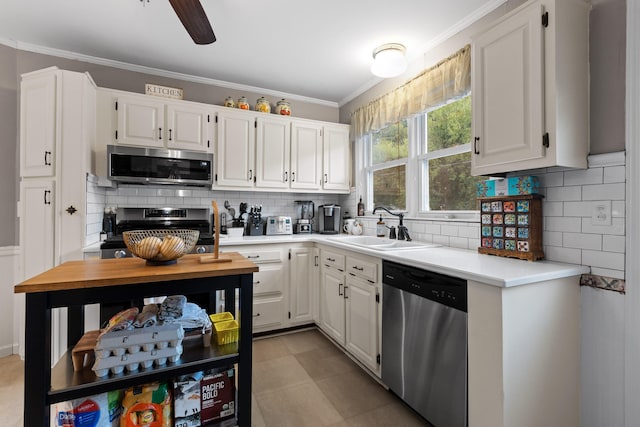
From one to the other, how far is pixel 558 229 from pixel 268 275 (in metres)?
2.24

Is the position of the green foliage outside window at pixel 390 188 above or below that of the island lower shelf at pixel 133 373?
above

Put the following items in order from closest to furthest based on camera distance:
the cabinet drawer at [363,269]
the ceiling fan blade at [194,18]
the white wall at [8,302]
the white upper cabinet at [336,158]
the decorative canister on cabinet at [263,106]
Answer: the ceiling fan blade at [194,18]
the cabinet drawer at [363,269]
the white wall at [8,302]
the decorative canister on cabinet at [263,106]
the white upper cabinet at [336,158]

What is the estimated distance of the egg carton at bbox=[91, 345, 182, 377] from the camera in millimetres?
1128

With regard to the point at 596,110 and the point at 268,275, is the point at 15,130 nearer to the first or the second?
the point at 268,275

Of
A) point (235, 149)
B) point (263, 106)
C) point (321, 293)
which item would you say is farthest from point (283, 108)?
point (321, 293)

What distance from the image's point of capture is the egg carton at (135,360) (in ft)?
3.70

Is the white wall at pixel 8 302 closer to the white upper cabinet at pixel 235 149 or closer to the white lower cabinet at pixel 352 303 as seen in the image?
the white upper cabinet at pixel 235 149

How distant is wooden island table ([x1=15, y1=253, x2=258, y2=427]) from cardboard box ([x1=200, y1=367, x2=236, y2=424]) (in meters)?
0.06

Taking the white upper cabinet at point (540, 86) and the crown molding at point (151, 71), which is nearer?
the white upper cabinet at point (540, 86)

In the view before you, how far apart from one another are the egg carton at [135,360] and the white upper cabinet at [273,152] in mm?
2182

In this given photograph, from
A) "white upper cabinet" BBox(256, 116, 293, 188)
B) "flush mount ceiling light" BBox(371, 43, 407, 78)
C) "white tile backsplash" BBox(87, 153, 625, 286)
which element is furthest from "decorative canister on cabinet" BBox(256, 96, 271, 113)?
"white tile backsplash" BBox(87, 153, 625, 286)

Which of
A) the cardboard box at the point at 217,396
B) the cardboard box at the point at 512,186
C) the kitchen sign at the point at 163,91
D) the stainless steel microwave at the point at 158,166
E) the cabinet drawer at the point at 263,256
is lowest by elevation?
the cardboard box at the point at 217,396

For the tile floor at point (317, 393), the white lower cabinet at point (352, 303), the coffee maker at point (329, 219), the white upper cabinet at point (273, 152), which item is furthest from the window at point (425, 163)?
the tile floor at point (317, 393)

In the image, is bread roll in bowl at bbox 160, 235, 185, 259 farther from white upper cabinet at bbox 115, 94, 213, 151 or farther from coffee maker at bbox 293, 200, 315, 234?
coffee maker at bbox 293, 200, 315, 234
